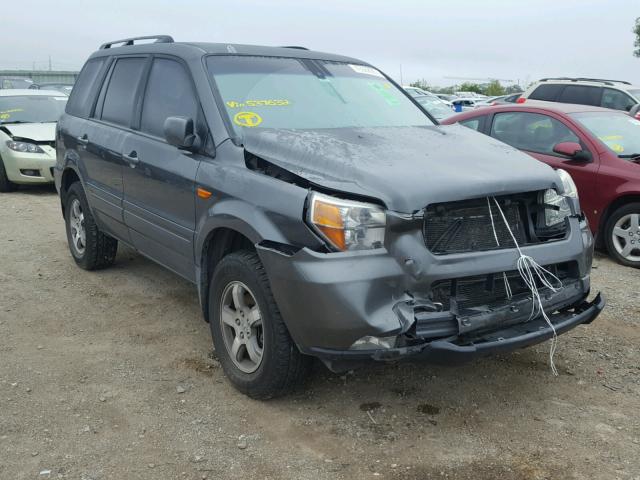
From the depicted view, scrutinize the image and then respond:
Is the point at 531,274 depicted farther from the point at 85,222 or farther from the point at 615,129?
the point at 615,129

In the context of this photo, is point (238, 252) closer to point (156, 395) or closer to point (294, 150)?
point (294, 150)

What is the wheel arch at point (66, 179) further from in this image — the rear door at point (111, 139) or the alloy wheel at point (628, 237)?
the alloy wheel at point (628, 237)

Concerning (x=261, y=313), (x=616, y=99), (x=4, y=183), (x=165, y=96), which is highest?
(x=165, y=96)

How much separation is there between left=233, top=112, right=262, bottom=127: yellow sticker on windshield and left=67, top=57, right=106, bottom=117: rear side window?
7.22ft

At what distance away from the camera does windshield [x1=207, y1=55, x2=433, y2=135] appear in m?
4.11

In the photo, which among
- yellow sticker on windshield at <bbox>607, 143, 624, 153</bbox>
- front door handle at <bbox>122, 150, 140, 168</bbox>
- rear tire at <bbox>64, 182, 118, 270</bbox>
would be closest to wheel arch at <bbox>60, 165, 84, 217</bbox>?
rear tire at <bbox>64, 182, 118, 270</bbox>

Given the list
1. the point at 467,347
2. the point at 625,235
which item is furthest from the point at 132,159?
the point at 625,235

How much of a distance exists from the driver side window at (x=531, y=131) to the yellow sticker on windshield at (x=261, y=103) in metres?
3.70

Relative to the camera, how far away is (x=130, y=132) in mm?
4820

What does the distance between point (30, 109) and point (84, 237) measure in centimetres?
618

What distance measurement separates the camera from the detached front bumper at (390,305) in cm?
301

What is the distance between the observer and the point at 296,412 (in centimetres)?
355

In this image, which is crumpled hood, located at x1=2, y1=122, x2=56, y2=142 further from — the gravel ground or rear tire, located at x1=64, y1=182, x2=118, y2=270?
the gravel ground

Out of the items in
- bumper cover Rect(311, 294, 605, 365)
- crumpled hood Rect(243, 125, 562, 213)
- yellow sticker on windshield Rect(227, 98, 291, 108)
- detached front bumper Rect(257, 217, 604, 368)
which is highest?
yellow sticker on windshield Rect(227, 98, 291, 108)
